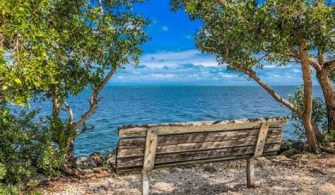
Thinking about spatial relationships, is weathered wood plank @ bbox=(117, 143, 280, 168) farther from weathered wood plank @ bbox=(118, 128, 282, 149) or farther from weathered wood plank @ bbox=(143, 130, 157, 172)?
weathered wood plank @ bbox=(118, 128, 282, 149)

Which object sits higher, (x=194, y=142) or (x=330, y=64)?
(x=330, y=64)

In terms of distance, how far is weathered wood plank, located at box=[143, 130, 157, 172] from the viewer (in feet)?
26.0

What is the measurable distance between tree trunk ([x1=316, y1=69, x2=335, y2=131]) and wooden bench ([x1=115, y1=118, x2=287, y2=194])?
6.69 metres

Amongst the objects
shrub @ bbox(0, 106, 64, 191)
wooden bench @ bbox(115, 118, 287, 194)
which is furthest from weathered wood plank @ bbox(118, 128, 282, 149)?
shrub @ bbox(0, 106, 64, 191)

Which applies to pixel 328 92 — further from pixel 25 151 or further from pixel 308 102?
pixel 25 151

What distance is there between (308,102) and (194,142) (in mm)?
7498

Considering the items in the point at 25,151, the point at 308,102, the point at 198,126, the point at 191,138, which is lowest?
the point at 25,151

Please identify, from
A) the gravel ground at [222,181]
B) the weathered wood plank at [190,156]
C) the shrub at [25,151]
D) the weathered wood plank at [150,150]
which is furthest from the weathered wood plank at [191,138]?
the shrub at [25,151]

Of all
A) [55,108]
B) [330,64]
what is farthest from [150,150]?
[330,64]

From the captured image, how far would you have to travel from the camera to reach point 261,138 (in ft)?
30.6

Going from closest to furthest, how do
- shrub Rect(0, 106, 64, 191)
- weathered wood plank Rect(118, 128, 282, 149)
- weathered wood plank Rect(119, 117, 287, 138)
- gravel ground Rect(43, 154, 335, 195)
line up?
weathered wood plank Rect(119, 117, 287, 138) → weathered wood plank Rect(118, 128, 282, 149) → gravel ground Rect(43, 154, 335, 195) → shrub Rect(0, 106, 64, 191)

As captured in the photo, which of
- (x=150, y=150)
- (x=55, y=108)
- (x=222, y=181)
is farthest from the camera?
(x=55, y=108)

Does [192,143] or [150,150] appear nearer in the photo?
[150,150]

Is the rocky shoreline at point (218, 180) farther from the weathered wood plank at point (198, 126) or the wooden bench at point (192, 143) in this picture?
the weathered wood plank at point (198, 126)
